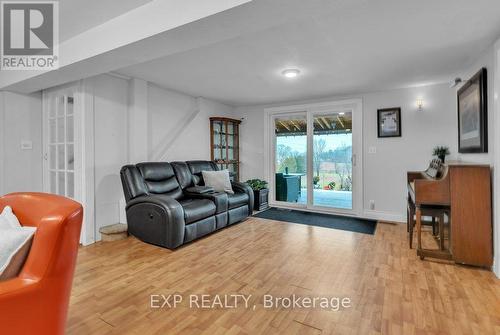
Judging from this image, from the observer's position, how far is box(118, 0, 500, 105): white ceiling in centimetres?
181

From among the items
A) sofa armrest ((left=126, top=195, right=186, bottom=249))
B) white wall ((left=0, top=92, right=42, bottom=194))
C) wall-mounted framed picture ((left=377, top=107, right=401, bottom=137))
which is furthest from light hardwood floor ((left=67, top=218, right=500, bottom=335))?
wall-mounted framed picture ((left=377, top=107, right=401, bottom=137))

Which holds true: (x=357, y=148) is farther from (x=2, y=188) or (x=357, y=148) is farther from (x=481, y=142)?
(x=2, y=188)

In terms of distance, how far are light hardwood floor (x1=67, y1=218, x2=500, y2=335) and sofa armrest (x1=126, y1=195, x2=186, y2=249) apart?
13 cm

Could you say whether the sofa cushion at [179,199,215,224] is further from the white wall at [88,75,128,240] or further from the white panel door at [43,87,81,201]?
the white panel door at [43,87,81,201]

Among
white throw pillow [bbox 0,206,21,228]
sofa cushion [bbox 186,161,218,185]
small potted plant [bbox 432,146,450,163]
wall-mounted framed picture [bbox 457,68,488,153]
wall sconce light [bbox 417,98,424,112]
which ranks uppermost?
wall sconce light [bbox 417,98,424,112]

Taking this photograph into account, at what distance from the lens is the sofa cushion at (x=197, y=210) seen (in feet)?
Result: 9.66

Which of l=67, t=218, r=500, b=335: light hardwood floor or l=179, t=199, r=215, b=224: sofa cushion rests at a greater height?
l=179, t=199, r=215, b=224: sofa cushion

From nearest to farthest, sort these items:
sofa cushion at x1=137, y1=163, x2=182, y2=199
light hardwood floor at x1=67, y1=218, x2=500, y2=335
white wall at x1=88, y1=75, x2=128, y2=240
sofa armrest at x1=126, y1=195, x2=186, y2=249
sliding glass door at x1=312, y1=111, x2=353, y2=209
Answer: light hardwood floor at x1=67, y1=218, x2=500, y2=335, sofa armrest at x1=126, y1=195, x2=186, y2=249, white wall at x1=88, y1=75, x2=128, y2=240, sofa cushion at x1=137, y1=163, x2=182, y2=199, sliding glass door at x1=312, y1=111, x2=353, y2=209

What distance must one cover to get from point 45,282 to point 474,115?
12.4 ft

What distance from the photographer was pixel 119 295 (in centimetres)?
192

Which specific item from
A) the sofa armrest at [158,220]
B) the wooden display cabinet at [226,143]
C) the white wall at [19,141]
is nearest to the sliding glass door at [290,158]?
the wooden display cabinet at [226,143]

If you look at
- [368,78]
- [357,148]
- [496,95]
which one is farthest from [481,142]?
[357,148]

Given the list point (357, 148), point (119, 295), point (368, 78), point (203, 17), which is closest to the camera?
point (203, 17)

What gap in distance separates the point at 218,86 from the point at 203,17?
8.30 feet
